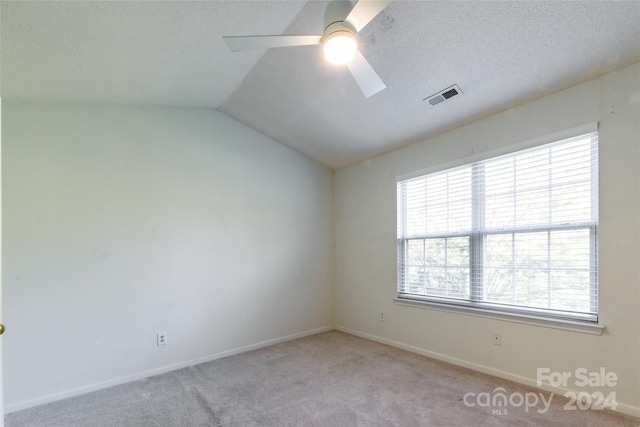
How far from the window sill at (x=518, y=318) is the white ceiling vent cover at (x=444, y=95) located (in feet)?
6.25

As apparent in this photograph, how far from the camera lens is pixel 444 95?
2.77 meters

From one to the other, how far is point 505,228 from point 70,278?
3.74m

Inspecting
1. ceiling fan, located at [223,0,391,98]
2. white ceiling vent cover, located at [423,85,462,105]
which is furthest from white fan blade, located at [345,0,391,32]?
white ceiling vent cover, located at [423,85,462,105]

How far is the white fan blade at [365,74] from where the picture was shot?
76.0 inches

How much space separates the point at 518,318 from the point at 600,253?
31.0 inches

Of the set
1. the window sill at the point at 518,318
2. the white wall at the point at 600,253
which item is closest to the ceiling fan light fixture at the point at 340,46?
the white wall at the point at 600,253

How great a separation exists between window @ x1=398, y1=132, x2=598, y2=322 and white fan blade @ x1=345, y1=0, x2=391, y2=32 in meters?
1.93

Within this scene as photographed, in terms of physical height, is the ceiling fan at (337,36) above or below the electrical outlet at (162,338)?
above

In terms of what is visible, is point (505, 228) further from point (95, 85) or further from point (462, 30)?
point (95, 85)

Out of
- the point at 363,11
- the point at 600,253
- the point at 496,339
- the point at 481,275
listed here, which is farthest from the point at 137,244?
the point at 600,253

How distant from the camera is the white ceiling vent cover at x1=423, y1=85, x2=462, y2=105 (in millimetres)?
2678

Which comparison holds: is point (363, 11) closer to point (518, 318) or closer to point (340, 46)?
point (340, 46)

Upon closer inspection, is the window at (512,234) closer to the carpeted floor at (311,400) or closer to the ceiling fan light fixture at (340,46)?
the carpeted floor at (311,400)

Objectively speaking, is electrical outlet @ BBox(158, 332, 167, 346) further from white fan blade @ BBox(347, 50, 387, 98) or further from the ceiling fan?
white fan blade @ BBox(347, 50, 387, 98)
